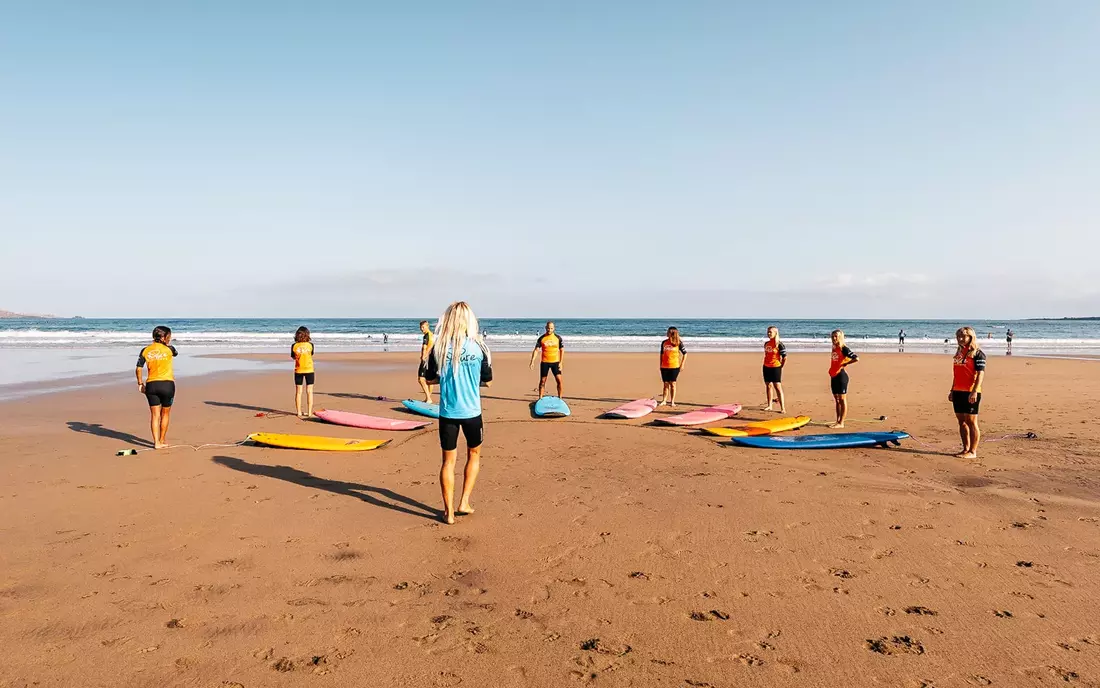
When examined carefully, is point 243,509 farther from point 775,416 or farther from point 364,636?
point 775,416

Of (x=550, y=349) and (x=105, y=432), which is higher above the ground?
(x=550, y=349)

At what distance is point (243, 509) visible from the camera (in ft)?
20.2

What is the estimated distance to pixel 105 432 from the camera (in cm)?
1028

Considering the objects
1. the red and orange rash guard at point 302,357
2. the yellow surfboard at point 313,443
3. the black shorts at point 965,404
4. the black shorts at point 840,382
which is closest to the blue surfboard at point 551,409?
the yellow surfboard at point 313,443

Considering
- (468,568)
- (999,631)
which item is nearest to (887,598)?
(999,631)

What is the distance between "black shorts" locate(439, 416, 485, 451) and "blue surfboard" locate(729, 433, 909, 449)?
5.04 meters

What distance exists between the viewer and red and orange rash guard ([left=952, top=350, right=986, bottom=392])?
26.6 ft

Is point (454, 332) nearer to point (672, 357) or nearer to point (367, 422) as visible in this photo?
point (367, 422)

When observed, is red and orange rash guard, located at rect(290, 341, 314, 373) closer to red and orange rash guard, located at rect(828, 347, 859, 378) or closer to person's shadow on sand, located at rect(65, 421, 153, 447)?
person's shadow on sand, located at rect(65, 421, 153, 447)

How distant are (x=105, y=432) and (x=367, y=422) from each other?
4.34 meters

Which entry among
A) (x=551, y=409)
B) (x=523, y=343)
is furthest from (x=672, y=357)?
(x=523, y=343)

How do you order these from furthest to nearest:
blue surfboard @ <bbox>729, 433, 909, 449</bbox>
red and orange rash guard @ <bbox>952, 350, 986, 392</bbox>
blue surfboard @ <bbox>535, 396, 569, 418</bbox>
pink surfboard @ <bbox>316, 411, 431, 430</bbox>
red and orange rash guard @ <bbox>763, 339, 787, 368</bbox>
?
red and orange rash guard @ <bbox>763, 339, 787, 368</bbox> → blue surfboard @ <bbox>535, 396, 569, 418</bbox> → pink surfboard @ <bbox>316, 411, 431, 430</bbox> → blue surfboard @ <bbox>729, 433, 909, 449</bbox> → red and orange rash guard @ <bbox>952, 350, 986, 392</bbox>

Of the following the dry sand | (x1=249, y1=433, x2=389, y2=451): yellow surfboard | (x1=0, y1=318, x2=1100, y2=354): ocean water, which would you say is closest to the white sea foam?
(x1=0, y1=318, x2=1100, y2=354): ocean water

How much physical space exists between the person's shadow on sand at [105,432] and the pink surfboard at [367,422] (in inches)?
111
